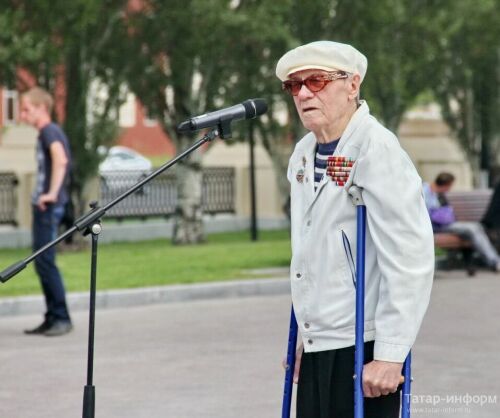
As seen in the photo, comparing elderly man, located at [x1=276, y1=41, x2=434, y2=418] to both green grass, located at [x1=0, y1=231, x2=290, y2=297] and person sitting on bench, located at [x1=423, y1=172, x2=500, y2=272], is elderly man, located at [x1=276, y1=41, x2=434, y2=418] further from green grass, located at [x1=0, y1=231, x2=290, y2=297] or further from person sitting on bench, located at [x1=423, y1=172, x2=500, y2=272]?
person sitting on bench, located at [x1=423, y1=172, x2=500, y2=272]

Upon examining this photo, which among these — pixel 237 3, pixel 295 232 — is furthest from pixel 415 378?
pixel 237 3

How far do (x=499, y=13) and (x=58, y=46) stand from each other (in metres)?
8.65

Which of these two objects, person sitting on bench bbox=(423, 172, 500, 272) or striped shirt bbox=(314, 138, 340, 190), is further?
person sitting on bench bbox=(423, 172, 500, 272)

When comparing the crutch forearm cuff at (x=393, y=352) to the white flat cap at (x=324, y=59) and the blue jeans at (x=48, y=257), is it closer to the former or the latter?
the white flat cap at (x=324, y=59)

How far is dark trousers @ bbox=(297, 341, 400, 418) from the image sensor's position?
13.6 feet

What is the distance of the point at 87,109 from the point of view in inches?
822

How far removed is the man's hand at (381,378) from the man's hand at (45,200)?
7146mm

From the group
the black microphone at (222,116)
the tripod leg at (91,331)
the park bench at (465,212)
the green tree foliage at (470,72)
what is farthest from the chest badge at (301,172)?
the green tree foliage at (470,72)

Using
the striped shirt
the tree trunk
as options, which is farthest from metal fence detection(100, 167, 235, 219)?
the striped shirt

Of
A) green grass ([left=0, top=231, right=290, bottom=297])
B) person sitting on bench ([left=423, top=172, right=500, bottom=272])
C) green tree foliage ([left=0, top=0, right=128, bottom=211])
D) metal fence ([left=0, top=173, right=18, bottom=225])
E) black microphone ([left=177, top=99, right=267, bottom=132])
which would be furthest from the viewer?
metal fence ([left=0, top=173, right=18, bottom=225])

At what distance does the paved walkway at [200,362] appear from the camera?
797 cm

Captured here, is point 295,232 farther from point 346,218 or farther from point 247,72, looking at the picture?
point 247,72

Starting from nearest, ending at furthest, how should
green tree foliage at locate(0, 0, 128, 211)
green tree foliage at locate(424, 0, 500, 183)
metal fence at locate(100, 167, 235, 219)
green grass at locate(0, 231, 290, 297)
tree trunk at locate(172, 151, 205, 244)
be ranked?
1. green grass at locate(0, 231, 290, 297)
2. green tree foliage at locate(0, 0, 128, 211)
3. tree trunk at locate(172, 151, 205, 244)
4. green tree foliage at locate(424, 0, 500, 183)
5. metal fence at locate(100, 167, 235, 219)

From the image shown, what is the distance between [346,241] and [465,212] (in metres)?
14.2
